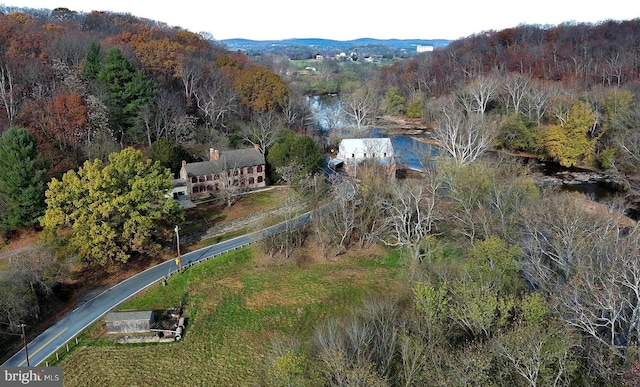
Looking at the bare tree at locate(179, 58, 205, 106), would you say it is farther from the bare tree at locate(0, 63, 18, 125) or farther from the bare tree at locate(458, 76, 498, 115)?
the bare tree at locate(458, 76, 498, 115)

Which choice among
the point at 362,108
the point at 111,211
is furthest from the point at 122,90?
the point at 362,108

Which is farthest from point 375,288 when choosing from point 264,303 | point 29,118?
point 29,118

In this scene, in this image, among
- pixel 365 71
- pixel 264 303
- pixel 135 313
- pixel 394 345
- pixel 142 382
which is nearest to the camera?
pixel 394 345

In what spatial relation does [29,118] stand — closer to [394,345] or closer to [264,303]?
[264,303]

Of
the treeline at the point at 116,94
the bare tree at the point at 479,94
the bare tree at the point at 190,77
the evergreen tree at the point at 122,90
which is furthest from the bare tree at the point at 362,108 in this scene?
the evergreen tree at the point at 122,90

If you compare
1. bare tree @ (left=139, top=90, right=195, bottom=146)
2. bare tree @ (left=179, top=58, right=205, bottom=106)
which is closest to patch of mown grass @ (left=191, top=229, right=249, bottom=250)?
bare tree @ (left=139, top=90, right=195, bottom=146)

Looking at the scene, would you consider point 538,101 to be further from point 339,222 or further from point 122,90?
point 122,90
